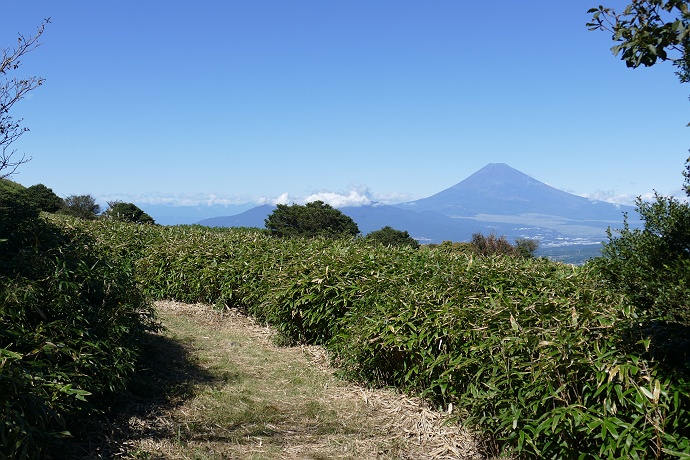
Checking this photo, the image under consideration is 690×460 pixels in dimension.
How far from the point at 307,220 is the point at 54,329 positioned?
15986 mm

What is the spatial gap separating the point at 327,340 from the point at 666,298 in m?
3.69

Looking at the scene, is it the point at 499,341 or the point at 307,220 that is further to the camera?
the point at 307,220

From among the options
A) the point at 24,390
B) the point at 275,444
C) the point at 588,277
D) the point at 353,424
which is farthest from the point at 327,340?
the point at 24,390

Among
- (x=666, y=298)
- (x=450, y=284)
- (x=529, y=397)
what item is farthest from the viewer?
(x=450, y=284)

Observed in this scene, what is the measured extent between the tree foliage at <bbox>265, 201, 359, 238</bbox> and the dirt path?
13321 millimetres

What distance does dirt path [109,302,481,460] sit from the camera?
11.3 feet

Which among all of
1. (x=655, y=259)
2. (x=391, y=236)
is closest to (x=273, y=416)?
(x=655, y=259)

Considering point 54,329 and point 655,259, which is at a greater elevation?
point 655,259

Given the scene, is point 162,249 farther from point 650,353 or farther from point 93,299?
point 650,353

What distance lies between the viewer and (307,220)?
763 inches

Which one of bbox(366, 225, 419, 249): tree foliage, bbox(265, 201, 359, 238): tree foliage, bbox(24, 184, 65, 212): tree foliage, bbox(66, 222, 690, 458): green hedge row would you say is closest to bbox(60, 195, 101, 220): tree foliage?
bbox(24, 184, 65, 212): tree foliage

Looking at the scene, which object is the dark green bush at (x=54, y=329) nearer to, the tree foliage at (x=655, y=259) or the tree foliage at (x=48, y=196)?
the tree foliage at (x=655, y=259)

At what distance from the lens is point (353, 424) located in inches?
157

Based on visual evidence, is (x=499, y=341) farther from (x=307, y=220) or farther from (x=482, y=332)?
(x=307, y=220)
